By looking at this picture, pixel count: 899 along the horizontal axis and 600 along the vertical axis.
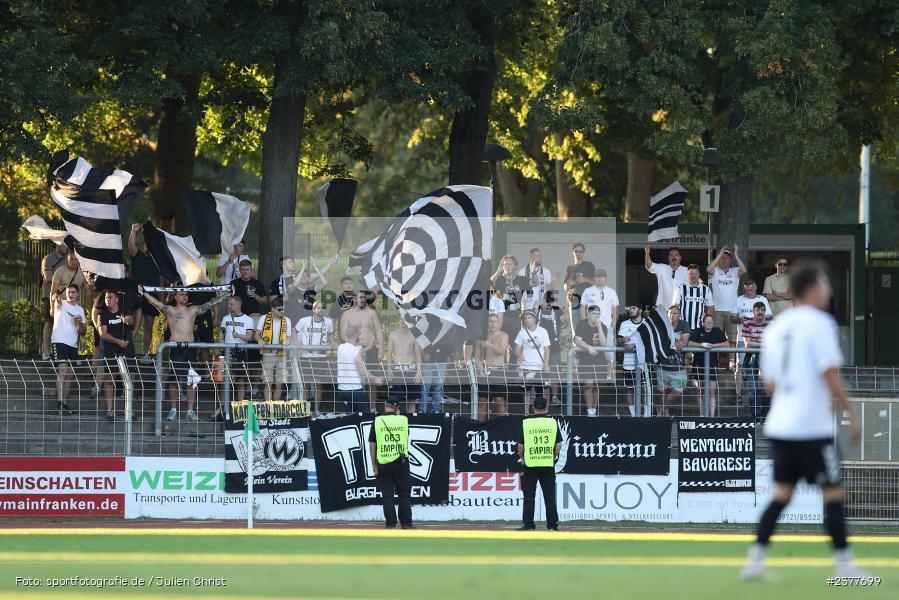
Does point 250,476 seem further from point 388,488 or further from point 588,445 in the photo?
point 588,445

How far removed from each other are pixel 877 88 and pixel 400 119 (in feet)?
64.2

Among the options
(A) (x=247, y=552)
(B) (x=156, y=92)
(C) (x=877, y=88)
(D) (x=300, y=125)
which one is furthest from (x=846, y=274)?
(A) (x=247, y=552)

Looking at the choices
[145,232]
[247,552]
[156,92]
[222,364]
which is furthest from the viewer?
[156,92]

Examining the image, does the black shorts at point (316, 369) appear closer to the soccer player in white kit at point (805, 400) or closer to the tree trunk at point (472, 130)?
the tree trunk at point (472, 130)

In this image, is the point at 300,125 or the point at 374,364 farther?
the point at 300,125

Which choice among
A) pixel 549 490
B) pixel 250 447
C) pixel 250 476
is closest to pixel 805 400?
pixel 549 490

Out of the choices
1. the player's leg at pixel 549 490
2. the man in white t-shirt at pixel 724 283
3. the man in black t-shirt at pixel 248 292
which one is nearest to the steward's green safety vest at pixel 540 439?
the player's leg at pixel 549 490

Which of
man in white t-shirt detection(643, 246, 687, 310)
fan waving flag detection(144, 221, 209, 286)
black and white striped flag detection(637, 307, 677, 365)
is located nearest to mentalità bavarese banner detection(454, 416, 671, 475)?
black and white striped flag detection(637, 307, 677, 365)

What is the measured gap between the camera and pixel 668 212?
23.7 m

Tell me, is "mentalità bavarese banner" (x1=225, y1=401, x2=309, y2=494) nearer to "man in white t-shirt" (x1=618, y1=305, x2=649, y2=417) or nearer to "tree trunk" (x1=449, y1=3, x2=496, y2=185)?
"man in white t-shirt" (x1=618, y1=305, x2=649, y2=417)

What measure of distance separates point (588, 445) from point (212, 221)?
264 inches

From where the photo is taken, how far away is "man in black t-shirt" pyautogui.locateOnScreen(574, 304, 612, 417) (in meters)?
18.7

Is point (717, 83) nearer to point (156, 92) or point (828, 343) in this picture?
point (156, 92)

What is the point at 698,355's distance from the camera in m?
19.4
